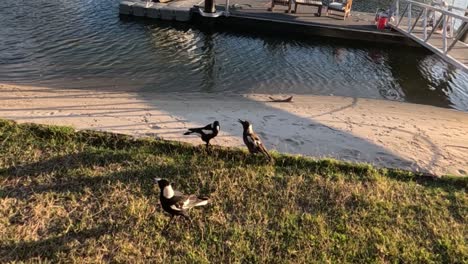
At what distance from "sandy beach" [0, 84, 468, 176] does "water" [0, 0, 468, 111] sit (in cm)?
159

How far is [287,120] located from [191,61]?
8073mm

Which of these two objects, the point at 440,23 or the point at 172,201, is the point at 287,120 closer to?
the point at 172,201

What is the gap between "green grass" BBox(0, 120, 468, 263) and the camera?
17.4 ft

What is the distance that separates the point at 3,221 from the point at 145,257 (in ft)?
6.63

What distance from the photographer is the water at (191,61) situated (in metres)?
Result: 16.2

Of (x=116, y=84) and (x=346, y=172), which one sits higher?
(x=346, y=172)

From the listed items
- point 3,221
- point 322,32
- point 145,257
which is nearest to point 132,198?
point 145,257

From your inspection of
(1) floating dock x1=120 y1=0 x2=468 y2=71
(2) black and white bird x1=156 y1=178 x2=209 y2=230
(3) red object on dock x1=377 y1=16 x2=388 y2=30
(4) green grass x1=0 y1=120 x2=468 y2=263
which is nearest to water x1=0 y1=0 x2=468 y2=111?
(1) floating dock x1=120 y1=0 x2=468 y2=71

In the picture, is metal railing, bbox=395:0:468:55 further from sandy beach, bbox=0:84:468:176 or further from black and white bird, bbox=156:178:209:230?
black and white bird, bbox=156:178:209:230

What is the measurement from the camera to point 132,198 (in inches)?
243

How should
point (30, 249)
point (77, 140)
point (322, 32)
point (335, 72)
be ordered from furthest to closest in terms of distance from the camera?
1. point (322, 32)
2. point (335, 72)
3. point (77, 140)
4. point (30, 249)

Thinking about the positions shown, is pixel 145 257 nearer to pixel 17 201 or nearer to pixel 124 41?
pixel 17 201

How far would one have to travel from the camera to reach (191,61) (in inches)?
732

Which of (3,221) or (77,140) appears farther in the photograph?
(77,140)
